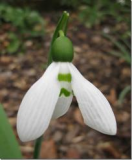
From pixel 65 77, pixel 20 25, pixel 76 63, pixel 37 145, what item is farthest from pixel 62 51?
pixel 20 25

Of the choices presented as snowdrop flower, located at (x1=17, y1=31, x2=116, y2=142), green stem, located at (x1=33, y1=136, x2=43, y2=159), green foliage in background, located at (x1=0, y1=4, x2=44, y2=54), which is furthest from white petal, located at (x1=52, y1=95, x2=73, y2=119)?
green foliage in background, located at (x1=0, y1=4, x2=44, y2=54)

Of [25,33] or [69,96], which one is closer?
[69,96]

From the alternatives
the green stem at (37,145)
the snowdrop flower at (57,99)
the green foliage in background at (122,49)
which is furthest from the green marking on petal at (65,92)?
→ the green foliage in background at (122,49)

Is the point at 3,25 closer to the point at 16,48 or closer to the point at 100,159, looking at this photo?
the point at 16,48

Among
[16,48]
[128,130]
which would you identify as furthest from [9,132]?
[16,48]

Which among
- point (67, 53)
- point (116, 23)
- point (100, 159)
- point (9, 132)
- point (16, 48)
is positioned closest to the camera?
point (67, 53)

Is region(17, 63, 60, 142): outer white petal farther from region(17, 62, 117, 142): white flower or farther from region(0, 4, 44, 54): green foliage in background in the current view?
region(0, 4, 44, 54): green foliage in background
